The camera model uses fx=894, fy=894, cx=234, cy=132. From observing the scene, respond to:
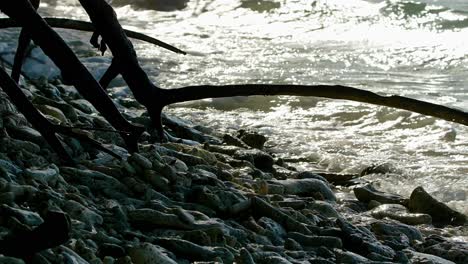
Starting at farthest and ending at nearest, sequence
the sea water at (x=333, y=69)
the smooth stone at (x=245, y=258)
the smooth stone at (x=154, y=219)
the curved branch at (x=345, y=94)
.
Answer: the sea water at (x=333, y=69) → the smooth stone at (x=154, y=219) → the smooth stone at (x=245, y=258) → the curved branch at (x=345, y=94)

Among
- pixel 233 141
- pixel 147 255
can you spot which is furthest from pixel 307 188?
pixel 147 255

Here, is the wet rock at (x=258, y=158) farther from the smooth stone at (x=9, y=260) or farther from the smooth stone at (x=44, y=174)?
the smooth stone at (x=9, y=260)

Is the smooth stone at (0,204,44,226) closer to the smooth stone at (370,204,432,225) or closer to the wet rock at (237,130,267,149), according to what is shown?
the smooth stone at (370,204,432,225)

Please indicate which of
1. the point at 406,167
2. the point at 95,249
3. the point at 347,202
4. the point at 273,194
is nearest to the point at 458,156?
the point at 406,167

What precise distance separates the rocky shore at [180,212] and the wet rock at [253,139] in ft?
3.35

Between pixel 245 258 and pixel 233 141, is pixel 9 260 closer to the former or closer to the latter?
pixel 245 258

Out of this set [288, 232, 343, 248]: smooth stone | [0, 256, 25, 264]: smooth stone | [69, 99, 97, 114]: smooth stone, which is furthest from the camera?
[69, 99, 97, 114]: smooth stone

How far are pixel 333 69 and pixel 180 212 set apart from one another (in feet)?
22.9

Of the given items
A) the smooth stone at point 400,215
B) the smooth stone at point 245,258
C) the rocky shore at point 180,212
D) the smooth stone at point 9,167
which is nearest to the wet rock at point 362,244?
the rocky shore at point 180,212

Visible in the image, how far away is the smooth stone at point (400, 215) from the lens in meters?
4.48

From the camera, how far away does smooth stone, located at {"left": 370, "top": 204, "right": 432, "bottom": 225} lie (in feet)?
14.7

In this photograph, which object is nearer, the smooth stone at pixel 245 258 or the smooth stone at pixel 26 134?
the smooth stone at pixel 245 258

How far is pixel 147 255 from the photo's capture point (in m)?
2.59

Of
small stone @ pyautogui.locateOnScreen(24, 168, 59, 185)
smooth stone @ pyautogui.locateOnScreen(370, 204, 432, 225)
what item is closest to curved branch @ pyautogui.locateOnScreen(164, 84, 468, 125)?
small stone @ pyautogui.locateOnScreen(24, 168, 59, 185)
